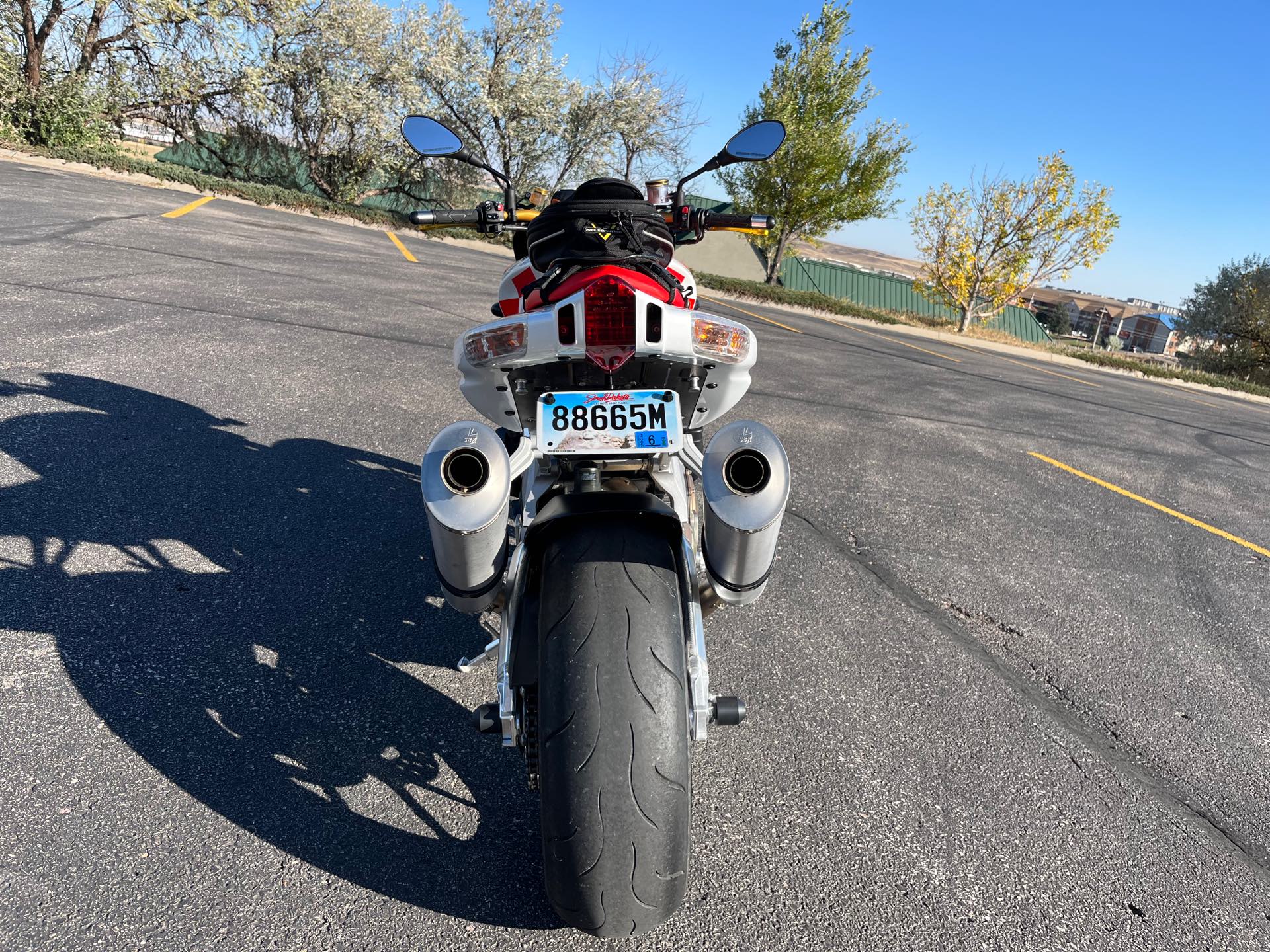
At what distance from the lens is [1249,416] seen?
14430 millimetres

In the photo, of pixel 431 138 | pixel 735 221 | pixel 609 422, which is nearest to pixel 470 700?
pixel 609 422

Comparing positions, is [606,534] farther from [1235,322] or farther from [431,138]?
[1235,322]

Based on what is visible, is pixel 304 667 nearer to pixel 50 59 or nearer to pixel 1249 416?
pixel 1249 416

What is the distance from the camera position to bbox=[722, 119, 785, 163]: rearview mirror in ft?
10.3

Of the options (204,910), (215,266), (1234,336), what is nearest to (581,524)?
(204,910)

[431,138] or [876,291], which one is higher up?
[876,291]

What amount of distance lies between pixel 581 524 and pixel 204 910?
52.2 inches

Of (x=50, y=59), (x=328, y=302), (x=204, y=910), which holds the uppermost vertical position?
(x=50, y=59)

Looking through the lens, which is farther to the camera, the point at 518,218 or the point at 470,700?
the point at 518,218

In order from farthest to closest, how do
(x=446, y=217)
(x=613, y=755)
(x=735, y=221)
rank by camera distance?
(x=735, y=221), (x=446, y=217), (x=613, y=755)

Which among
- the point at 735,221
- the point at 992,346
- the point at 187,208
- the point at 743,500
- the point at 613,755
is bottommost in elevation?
the point at 613,755

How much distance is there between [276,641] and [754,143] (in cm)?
272

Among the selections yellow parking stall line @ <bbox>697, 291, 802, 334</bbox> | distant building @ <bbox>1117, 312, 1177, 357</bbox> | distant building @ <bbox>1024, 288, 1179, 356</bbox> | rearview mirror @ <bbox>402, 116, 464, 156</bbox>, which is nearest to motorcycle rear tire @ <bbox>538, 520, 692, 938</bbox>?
rearview mirror @ <bbox>402, 116, 464, 156</bbox>

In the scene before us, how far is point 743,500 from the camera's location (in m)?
2.02
